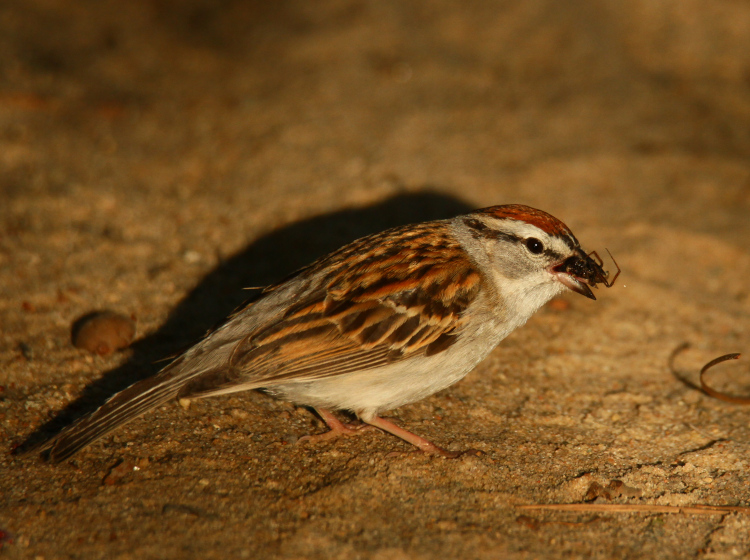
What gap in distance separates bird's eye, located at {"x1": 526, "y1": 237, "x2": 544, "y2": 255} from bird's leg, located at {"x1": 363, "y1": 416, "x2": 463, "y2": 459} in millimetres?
1343

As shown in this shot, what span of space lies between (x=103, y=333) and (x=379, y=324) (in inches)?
81.0

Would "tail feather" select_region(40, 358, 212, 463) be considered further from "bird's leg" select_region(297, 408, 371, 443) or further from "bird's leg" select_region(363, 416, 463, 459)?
"bird's leg" select_region(363, 416, 463, 459)

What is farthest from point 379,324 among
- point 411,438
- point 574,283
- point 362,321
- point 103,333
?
point 103,333

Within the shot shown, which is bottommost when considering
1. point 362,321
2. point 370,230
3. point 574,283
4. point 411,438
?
point 411,438

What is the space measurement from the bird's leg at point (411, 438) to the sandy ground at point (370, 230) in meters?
0.07

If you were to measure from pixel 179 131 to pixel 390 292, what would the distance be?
169 inches

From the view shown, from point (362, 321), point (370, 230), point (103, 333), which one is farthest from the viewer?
point (370, 230)

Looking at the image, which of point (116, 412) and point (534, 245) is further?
point (534, 245)

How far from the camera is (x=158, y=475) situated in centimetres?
384

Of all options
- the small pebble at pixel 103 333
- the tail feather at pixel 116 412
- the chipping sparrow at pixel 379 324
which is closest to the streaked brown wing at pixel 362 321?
the chipping sparrow at pixel 379 324

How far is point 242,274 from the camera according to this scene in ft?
19.6

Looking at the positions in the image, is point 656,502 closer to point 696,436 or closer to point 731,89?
point 696,436

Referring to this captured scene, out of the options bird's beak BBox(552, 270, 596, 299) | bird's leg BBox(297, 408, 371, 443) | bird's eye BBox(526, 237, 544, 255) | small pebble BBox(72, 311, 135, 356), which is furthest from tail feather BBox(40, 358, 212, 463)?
bird's beak BBox(552, 270, 596, 299)

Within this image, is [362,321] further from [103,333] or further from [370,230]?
[370,230]
